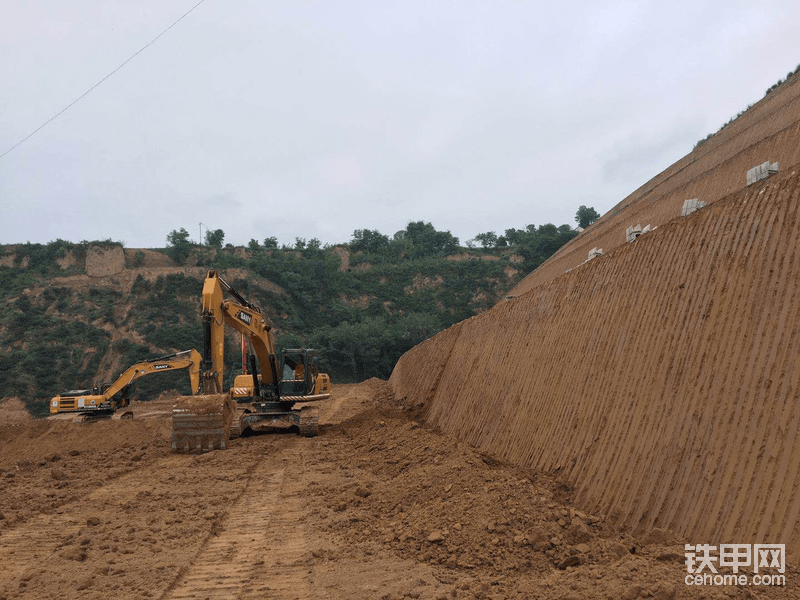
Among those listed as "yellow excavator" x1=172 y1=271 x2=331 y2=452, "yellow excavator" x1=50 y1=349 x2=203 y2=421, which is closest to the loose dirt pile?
"yellow excavator" x1=50 y1=349 x2=203 y2=421

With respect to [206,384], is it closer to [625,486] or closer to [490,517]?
[490,517]

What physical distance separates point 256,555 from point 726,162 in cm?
1798

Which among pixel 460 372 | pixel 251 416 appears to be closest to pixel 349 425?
pixel 251 416

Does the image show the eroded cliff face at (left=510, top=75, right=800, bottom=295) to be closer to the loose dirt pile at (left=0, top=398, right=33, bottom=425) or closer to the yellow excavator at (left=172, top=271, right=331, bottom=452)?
the yellow excavator at (left=172, top=271, right=331, bottom=452)

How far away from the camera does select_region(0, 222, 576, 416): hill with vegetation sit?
136 feet

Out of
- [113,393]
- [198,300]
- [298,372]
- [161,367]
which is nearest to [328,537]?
[298,372]

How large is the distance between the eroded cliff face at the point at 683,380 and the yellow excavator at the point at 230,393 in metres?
6.33

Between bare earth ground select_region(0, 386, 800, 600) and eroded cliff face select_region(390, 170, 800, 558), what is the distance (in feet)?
1.36

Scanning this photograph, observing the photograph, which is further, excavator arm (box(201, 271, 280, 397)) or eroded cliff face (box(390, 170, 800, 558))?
excavator arm (box(201, 271, 280, 397))

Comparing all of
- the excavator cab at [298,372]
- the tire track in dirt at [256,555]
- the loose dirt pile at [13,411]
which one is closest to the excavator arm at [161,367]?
the excavator cab at [298,372]

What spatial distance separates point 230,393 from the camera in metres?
14.6

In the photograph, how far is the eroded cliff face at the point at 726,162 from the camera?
48.8 feet

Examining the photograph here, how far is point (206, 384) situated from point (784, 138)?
15.1 m

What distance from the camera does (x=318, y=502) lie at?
25.2ft
